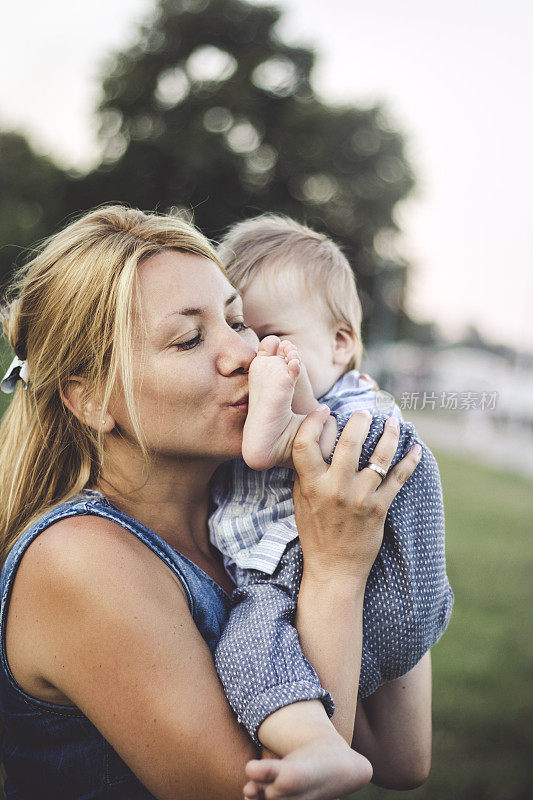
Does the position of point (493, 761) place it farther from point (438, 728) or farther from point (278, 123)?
point (278, 123)

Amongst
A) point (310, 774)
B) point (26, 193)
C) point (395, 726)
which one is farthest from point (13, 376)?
point (26, 193)

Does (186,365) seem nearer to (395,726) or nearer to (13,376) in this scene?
(13,376)

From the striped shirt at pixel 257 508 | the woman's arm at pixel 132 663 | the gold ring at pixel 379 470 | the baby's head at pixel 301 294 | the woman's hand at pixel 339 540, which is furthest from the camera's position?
the baby's head at pixel 301 294

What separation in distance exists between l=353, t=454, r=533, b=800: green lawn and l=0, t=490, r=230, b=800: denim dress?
9.03ft

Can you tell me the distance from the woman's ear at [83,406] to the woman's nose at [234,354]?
322mm

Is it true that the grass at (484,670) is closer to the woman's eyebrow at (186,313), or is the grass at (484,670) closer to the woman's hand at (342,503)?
the woman's eyebrow at (186,313)

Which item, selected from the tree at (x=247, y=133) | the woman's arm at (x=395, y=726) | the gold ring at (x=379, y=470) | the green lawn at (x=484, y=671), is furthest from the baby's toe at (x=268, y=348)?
the tree at (x=247, y=133)

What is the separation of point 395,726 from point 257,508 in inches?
27.5

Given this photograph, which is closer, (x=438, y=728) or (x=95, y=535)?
(x=95, y=535)

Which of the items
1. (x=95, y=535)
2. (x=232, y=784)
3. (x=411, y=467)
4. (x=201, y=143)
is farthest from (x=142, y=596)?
(x=201, y=143)

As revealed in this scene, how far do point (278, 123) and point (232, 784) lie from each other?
22.5 meters

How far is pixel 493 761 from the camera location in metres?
4.09

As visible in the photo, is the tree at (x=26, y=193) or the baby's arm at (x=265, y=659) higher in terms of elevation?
the baby's arm at (x=265, y=659)

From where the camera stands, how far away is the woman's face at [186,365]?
164cm
